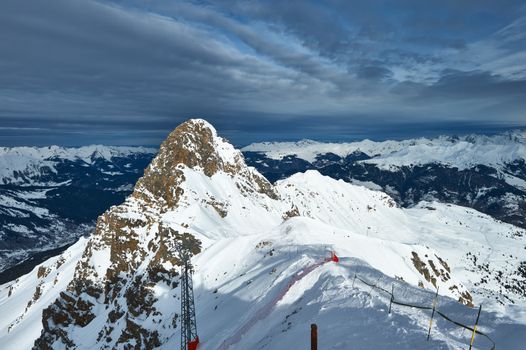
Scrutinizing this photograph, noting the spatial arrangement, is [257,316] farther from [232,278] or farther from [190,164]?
[190,164]

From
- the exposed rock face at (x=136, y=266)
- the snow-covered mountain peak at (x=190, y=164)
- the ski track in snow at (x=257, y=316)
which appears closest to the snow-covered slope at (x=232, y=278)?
the ski track in snow at (x=257, y=316)

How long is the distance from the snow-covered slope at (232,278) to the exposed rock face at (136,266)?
0.32 meters

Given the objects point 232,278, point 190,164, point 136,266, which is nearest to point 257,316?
point 232,278

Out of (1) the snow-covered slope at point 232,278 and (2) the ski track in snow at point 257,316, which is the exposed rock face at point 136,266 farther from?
(2) the ski track in snow at point 257,316

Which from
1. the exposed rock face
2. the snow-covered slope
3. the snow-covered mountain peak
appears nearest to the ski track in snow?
the snow-covered slope

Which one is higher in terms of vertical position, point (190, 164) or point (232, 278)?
point (190, 164)

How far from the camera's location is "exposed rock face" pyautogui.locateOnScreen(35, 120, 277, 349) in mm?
77375

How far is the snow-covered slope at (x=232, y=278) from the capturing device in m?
23.3

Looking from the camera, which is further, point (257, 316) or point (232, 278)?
point (232, 278)

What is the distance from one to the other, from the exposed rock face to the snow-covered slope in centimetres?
32

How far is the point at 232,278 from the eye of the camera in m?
64.2

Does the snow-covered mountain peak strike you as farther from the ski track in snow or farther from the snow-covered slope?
the ski track in snow

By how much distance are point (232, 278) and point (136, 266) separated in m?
40.6

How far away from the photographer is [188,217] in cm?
10788
